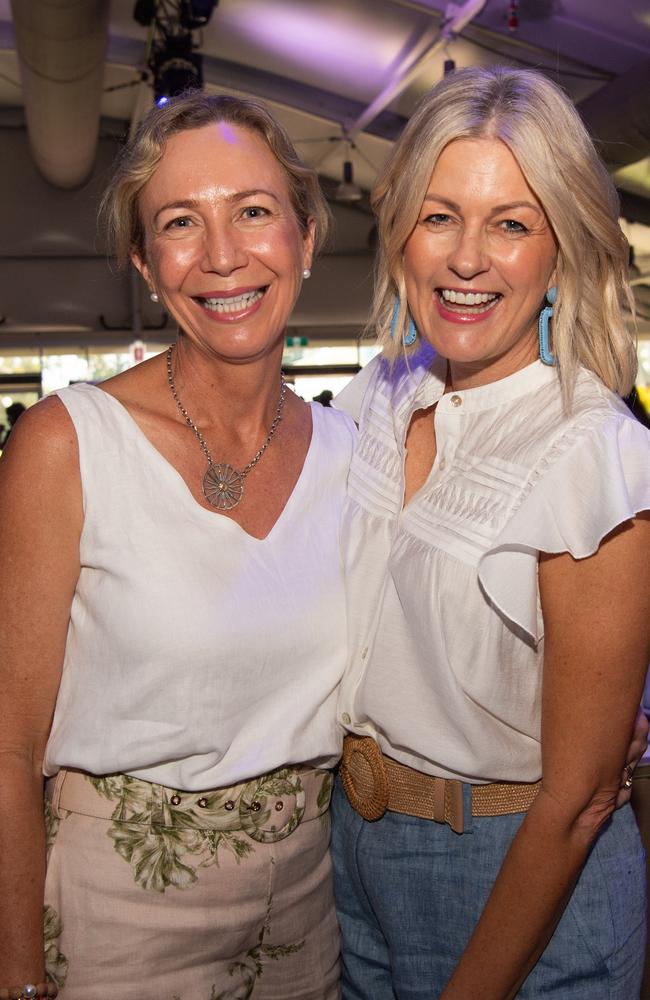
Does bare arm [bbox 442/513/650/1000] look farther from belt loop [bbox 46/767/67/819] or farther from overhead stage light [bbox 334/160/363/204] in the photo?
overhead stage light [bbox 334/160/363/204]

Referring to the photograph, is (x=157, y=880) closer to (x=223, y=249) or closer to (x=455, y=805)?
(x=455, y=805)

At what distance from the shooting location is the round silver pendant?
1.86 meters

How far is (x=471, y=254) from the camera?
166 centimetres

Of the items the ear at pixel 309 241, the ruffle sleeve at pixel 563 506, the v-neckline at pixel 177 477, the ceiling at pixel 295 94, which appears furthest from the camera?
the ceiling at pixel 295 94

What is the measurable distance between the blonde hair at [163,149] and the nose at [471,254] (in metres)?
0.45

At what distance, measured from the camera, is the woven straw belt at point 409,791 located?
1.66 metres

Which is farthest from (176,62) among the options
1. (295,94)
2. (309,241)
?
(309,241)

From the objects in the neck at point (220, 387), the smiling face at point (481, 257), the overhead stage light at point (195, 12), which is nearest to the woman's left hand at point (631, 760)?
the smiling face at point (481, 257)

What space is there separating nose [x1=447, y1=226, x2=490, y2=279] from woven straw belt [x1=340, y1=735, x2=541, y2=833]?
775 millimetres

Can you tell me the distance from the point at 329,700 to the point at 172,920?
43 cm

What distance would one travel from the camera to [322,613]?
184 cm

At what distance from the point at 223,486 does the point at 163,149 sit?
0.60 m

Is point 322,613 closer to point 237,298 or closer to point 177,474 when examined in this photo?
→ point 177,474

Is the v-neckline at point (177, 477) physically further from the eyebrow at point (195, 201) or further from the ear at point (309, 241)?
the ear at point (309, 241)
